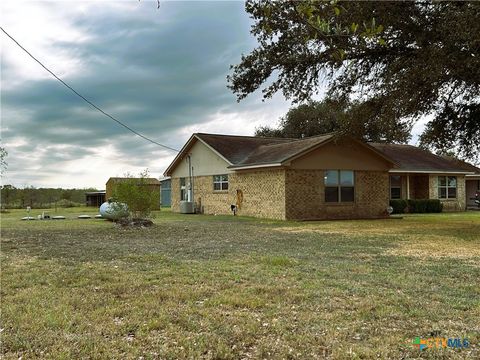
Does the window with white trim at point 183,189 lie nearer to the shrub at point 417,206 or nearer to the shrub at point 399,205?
the shrub at point 399,205

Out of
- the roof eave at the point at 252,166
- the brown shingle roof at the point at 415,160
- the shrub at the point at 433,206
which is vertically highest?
the brown shingle roof at the point at 415,160

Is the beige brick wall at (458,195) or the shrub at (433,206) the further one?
the beige brick wall at (458,195)

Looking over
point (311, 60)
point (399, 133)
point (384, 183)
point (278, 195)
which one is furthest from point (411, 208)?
point (311, 60)

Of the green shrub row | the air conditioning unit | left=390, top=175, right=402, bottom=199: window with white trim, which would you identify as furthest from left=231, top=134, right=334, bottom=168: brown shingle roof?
left=390, top=175, right=402, bottom=199: window with white trim

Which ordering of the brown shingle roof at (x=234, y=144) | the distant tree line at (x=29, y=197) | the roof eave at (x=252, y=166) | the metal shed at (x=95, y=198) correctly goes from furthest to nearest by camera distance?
the metal shed at (x=95, y=198), the distant tree line at (x=29, y=197), the brown shingle roof at (x=234, y=144), the roof eave at (x=252, y=166)

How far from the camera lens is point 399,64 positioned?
13953 millimetres

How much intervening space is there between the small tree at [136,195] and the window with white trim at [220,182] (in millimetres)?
7938

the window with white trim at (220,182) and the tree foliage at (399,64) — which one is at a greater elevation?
the tree foliage at (399,64)

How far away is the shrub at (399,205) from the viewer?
27.0m

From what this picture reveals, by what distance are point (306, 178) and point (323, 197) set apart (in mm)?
1396

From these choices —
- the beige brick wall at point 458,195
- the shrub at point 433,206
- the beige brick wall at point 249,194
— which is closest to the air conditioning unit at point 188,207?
the beige brick wall at point 249,194

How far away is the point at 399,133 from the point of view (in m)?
15.9

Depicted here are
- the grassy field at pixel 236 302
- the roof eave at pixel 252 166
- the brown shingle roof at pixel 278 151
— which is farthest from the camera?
the brown shingle roof at pixel 278 151

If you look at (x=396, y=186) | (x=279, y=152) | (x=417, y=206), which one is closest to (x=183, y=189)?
(x=279, y=152)
